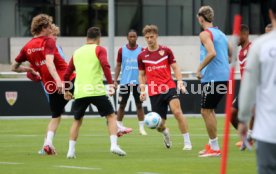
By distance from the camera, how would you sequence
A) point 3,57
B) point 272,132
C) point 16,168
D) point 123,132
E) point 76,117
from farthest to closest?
point 3,57 → point 123,132 → point 76,117 → point 16,168 → point 272,132

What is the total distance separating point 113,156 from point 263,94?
795cm

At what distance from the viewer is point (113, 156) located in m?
15.0

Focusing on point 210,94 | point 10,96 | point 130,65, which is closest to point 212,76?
point 210,94

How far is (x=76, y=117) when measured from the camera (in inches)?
576

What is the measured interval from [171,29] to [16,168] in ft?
114

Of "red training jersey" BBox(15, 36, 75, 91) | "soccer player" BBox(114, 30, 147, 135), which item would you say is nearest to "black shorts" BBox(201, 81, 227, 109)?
"red training jersey" BBox(15, 36, 75, 91)

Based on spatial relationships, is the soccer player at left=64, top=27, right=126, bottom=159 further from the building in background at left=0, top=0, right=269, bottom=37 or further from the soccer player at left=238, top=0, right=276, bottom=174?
the building in background at left=0, top=0, right=269, bottom=37

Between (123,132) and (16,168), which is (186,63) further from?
(16,168)

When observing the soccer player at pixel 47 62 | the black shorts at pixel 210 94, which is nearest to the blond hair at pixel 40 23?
the soccer player at pixel 47 62

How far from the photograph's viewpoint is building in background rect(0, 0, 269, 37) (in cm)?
4647

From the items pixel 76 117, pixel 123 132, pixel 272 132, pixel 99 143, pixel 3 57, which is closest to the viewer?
pixel 272 132

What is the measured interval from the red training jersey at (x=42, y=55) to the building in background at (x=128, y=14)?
3062 cm

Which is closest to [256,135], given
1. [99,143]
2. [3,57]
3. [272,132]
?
[272,132]

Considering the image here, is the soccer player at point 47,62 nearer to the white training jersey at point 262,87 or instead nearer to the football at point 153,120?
the football at point 153,120
